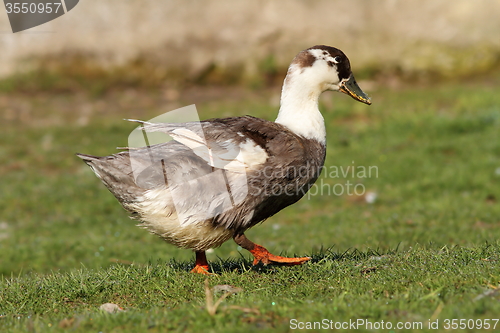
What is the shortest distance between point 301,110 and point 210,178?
1.25 m

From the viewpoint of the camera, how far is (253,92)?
55.0 feet

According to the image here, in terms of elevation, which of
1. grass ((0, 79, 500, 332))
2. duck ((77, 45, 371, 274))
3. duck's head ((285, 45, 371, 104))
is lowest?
grass ((0, 79, 500, 332))

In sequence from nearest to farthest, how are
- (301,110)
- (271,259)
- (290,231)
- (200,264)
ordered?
(271,259) → (200,264) → (301,110) → (290,231)

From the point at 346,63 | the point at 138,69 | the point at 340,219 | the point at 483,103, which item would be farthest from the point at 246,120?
the point at 138,69

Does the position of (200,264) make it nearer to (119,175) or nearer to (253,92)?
(119,175)

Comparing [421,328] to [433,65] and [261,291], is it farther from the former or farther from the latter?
[433,65]

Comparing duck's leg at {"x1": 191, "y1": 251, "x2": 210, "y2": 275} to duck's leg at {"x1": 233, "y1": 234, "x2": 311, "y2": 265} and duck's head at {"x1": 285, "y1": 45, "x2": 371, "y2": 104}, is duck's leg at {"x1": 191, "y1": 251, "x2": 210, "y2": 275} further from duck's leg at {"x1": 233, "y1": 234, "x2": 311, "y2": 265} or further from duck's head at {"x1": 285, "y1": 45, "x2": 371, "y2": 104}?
duck's head at {"x1": 285, "y1": 45, "x2": 371, "y2": 104}

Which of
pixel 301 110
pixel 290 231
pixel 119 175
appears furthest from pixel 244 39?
pixel 119 175

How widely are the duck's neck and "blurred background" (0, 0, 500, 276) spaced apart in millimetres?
3652

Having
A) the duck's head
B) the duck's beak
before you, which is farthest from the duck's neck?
the duck's beak

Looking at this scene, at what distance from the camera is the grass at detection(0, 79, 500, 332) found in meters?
3.91

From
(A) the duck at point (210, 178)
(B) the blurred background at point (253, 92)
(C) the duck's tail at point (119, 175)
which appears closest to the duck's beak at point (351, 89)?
(A) the duck at point (210, 178)

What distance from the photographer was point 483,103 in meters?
13.5

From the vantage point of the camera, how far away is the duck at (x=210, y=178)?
5012 mm
